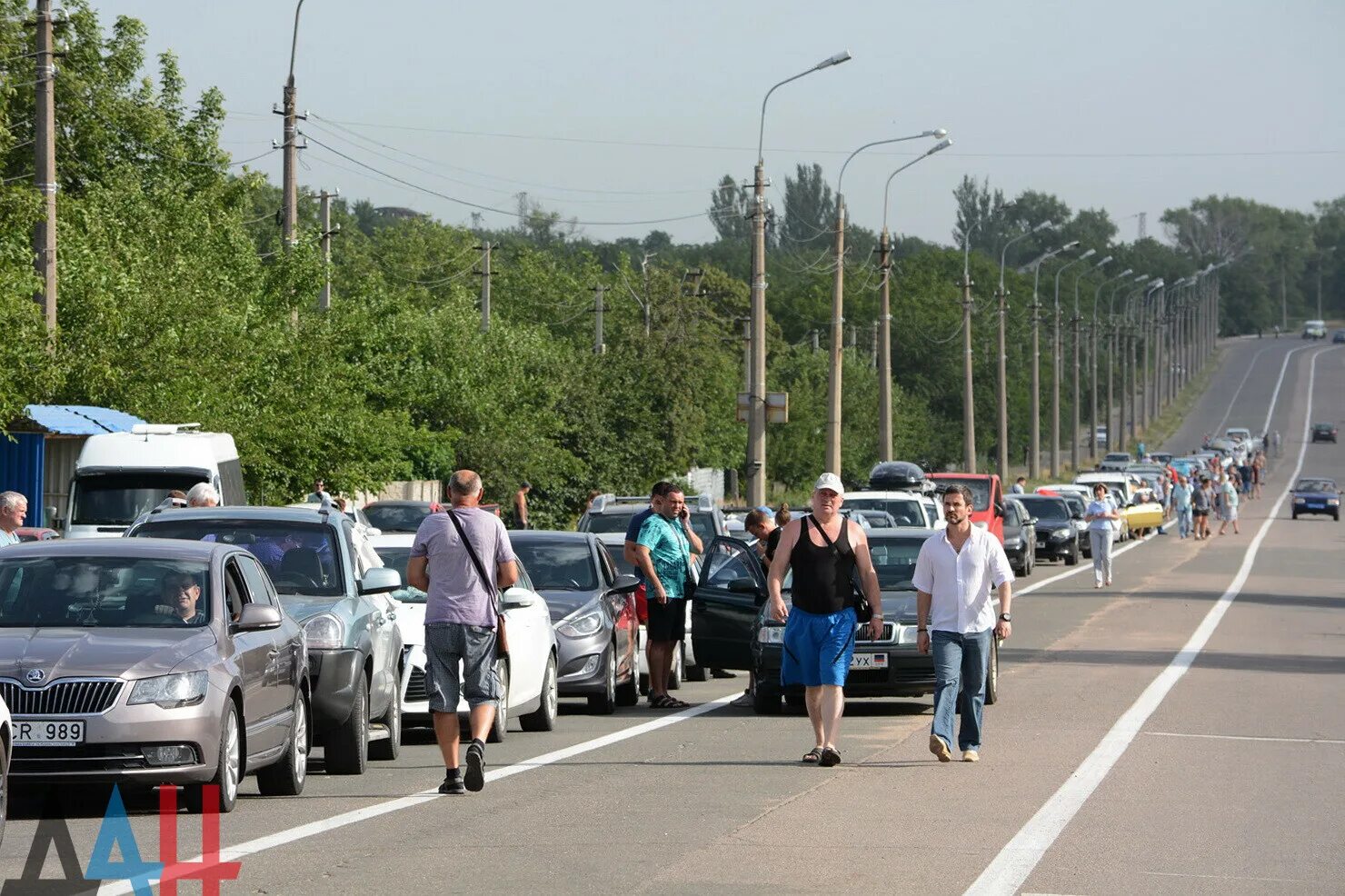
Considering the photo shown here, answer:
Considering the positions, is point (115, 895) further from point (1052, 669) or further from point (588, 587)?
point (1052, 669)

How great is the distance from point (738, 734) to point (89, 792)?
510 cm

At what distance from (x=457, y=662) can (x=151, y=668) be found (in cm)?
203

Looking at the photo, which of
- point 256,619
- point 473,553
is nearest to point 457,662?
point 473,553

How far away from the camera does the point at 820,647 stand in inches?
540

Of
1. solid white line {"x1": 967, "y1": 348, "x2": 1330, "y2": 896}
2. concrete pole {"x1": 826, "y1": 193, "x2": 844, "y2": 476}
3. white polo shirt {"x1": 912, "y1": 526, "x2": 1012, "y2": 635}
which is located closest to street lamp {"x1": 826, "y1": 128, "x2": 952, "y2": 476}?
concrete pole {"x1": 826, "y1": 193, "x2": 844, "y2": 476}

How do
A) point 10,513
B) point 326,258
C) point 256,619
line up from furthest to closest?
point 326,258, point 10,513, point 256,619

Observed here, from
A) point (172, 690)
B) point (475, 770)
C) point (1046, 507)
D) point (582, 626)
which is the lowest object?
point (475, 770)

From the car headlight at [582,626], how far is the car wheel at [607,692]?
0.69 feet

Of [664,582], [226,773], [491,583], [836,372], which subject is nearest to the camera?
[226,773]

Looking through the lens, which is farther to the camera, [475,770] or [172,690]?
[475,770]

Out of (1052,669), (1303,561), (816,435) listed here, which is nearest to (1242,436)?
(816,435)

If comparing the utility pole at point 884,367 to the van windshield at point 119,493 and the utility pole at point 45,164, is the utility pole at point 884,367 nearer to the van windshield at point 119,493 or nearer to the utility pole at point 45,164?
the utility pole at point 45,164

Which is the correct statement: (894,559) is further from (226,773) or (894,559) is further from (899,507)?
(899,507)

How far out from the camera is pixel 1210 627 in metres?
28.4
